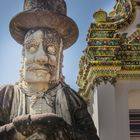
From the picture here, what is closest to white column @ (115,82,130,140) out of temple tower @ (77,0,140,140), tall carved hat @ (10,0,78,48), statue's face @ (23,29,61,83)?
temple tower @ (77,0,140,140)

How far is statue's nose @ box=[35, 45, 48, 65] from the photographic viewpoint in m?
3.27

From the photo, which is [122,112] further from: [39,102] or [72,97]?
[39,102]

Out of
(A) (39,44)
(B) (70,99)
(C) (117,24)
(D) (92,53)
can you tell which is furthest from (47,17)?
(C) (117,24)

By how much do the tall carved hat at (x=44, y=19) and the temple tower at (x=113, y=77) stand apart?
4.24m

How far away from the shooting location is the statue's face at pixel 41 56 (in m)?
3.28

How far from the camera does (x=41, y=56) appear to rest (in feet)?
10.8

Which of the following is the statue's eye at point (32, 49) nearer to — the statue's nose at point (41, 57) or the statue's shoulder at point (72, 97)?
the statue's nose at point (41, 57)

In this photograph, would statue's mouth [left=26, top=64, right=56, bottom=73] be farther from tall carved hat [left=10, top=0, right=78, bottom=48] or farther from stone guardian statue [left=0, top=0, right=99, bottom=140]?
tall carved hat [left=10, top=0, right=78, bottom=48]

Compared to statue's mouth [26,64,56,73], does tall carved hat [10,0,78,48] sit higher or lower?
higher

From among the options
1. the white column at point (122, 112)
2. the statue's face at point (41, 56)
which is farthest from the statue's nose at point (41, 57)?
the white column at point (122, 112)

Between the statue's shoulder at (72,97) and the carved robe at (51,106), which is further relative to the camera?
the statue's shoulder at (72,97)

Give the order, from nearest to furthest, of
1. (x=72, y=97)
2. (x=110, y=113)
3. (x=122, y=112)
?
(x=72, y=97) → (x=110, y=113) → (x=122, y=112)

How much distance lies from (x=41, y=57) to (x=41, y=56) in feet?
0.03

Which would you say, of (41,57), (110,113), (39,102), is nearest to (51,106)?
(39,102)
